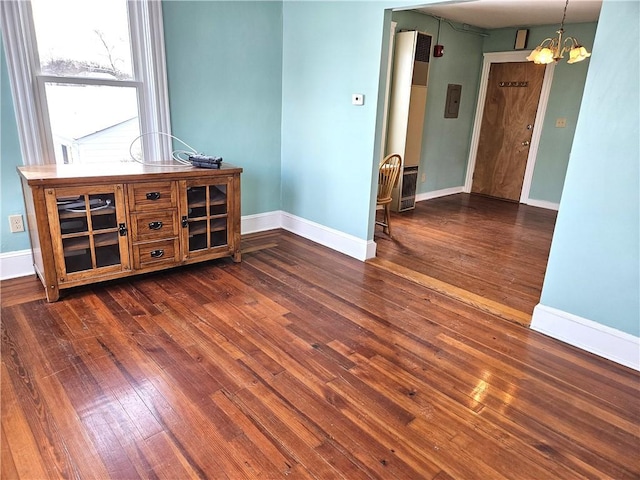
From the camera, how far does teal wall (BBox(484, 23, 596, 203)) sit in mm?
5324

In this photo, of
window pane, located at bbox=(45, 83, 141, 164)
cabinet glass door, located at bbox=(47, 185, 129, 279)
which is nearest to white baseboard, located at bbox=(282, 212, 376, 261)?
window pane, located at bbox=(45, 83, 141, 164)

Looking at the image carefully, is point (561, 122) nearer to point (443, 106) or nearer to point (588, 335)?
point (443, 106)

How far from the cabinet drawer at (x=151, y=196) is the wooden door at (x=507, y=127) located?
5.05 meters

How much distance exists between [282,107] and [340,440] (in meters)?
3.35

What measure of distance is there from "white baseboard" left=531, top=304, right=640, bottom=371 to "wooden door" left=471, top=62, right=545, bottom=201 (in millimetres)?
4073

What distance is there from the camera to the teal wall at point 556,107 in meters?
5.32

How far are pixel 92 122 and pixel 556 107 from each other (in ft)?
18.0

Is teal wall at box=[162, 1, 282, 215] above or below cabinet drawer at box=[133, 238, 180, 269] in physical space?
above

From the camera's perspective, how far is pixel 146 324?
2531 mm

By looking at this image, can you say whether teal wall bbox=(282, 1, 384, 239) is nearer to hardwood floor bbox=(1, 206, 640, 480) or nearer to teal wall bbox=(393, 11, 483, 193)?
hardwood floor bbox=(1, 206, 640, 480)

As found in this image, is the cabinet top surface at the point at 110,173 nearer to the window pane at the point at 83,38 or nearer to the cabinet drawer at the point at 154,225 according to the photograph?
the cabinet drawer at the point at 154,225

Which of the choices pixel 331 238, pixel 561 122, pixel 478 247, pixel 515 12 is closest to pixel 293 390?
pixel 331 238

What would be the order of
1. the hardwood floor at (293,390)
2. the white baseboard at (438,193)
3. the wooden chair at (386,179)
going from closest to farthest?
the hardwood floor at (293,390), the wooden chair at (386,179), the white baseboard at (438,193)

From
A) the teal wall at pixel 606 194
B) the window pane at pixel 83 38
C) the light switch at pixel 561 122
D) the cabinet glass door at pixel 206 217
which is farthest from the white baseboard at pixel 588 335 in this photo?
the light switch at pixel 561 122
